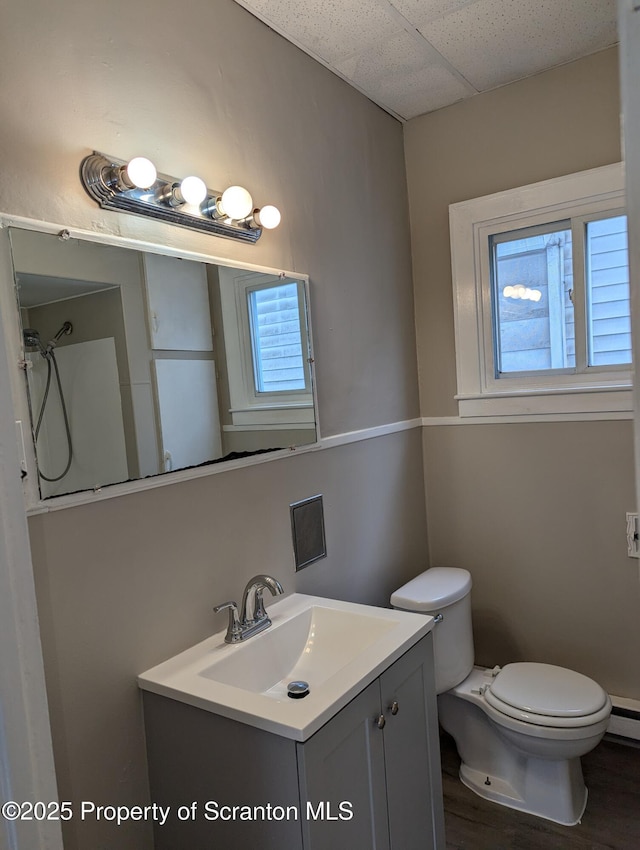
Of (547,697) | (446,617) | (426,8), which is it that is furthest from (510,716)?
(426,8)

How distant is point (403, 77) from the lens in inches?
84.6

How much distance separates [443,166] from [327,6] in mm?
889

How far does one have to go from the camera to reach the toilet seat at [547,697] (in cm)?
178

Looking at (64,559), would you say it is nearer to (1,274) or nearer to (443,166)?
(1,274)

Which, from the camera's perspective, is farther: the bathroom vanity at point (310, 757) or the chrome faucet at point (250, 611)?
the chrome faucet at point (250, 611)

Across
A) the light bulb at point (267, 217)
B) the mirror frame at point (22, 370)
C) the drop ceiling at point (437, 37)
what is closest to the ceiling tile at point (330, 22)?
the drop ceiling at point (437, 37)

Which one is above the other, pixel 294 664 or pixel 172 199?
pixel 172 199

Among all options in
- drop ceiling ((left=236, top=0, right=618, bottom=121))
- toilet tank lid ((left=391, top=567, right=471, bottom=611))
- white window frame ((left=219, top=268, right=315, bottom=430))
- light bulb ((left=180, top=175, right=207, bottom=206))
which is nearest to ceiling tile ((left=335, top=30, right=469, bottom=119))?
drop ceiling ((left=236, top=0, right=618, bottom=121))

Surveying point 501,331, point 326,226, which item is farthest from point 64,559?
point 501,331

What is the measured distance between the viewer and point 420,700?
153 cm

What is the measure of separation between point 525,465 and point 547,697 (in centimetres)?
87

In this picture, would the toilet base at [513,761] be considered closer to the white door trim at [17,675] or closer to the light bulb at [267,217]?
the white door trim at [17,675]

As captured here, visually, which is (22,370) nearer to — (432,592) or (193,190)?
(193,190)

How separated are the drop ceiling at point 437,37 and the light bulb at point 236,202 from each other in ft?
2.00
